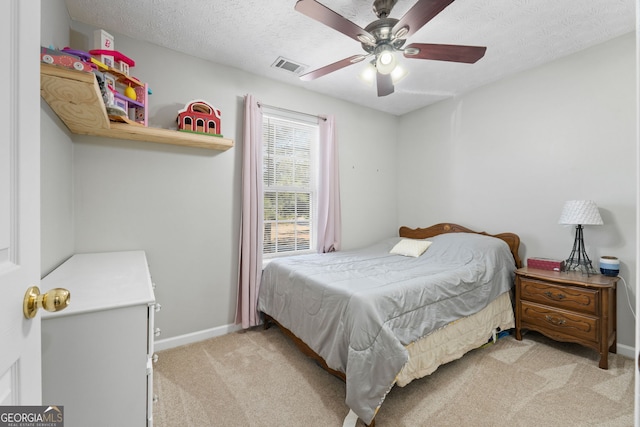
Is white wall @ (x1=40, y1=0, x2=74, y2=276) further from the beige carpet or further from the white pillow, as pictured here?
the white pillow

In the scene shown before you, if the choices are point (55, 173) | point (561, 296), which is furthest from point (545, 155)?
point (55, 173)

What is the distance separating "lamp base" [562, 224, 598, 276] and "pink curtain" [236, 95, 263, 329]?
9.53 feet

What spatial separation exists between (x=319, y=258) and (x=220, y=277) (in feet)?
3.31

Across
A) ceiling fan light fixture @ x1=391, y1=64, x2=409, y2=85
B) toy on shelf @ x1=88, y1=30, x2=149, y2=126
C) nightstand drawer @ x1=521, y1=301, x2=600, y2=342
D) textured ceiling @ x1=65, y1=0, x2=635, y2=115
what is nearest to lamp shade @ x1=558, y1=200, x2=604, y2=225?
nightstand drawer @ x1=521, y1=301, x2=600, y2=342

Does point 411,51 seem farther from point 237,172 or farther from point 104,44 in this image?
point 104,44

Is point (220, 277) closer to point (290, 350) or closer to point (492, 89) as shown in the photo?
point (290, 350)

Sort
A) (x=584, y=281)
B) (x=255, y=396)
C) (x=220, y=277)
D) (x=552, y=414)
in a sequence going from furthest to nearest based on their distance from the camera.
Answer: (x=220, y=277) → (x=584, y=281) → (x=255, y=396) → (x=552, y=414)

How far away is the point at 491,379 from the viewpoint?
6.30ft

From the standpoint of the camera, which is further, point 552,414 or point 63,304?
point 552,414

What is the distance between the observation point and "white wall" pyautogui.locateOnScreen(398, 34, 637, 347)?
7.32ft

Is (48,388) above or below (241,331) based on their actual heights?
above

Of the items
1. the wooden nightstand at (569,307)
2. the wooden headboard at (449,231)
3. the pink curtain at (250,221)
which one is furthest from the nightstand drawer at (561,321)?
the pink curtain at (250,221)

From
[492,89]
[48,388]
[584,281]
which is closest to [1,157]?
[48,388]

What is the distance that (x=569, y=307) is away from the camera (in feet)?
7.14
